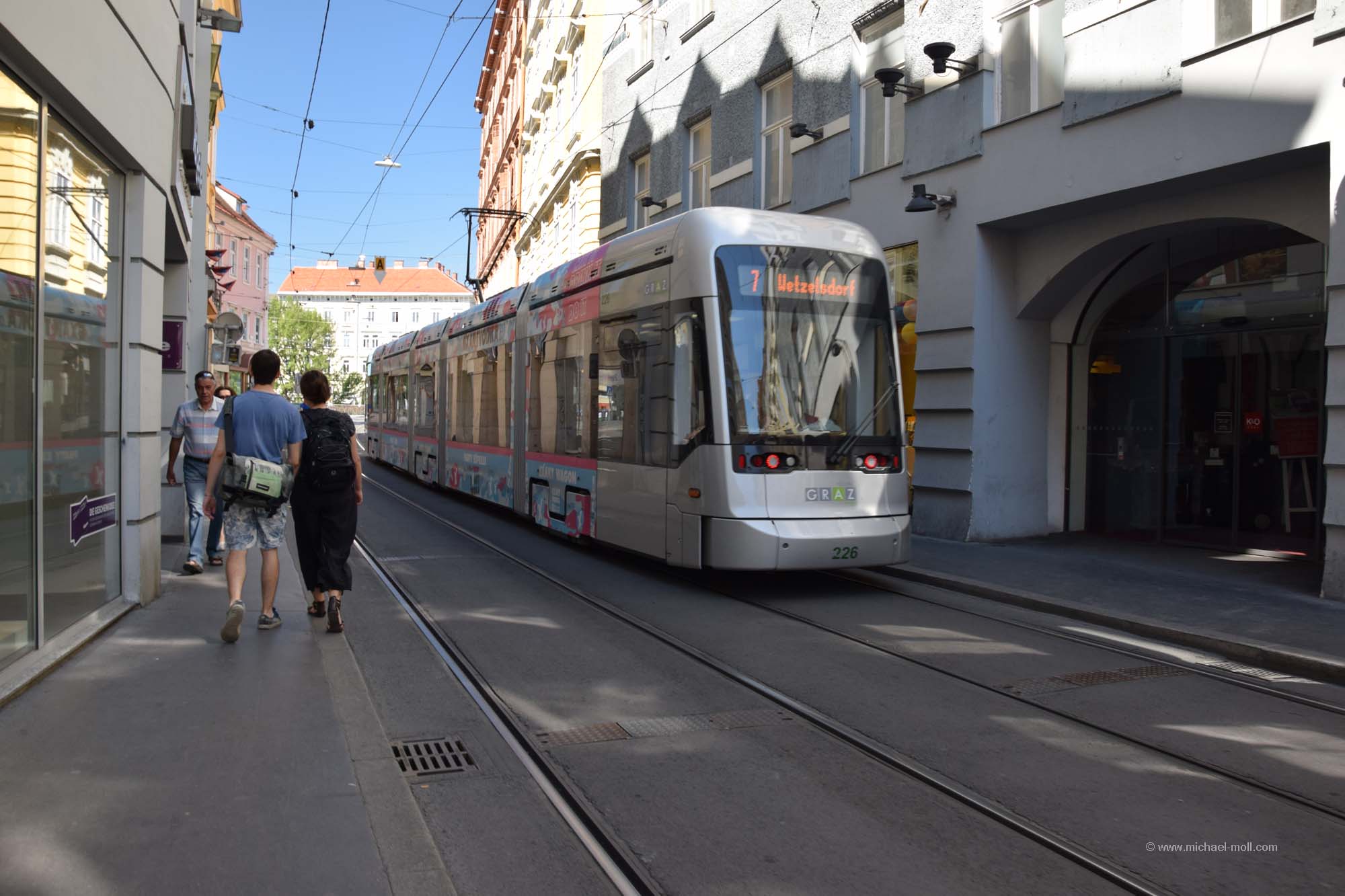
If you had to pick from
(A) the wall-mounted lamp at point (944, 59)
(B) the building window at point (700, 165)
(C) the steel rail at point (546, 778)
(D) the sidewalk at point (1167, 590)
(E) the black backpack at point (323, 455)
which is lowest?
(C) the steel rail at point (546, 778)

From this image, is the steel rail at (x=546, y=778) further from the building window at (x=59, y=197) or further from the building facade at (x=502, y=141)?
the building facade at (x=502, y=141)

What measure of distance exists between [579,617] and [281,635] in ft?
6.88

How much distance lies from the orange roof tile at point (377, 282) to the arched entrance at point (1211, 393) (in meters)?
102

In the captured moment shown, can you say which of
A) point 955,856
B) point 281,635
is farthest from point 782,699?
point 281,635

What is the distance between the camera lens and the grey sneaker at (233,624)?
6359mm

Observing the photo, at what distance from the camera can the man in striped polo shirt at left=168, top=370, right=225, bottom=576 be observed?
895 cm

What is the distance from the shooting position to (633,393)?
9797 millimetres

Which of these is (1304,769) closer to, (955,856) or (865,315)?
(955,856)

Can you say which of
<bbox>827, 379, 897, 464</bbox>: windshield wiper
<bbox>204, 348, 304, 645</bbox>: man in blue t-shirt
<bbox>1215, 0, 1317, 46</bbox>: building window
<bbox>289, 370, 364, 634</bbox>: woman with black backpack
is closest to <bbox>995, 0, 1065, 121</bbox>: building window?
<bbox>1215, 0, 1317, 46</bbox>: building window

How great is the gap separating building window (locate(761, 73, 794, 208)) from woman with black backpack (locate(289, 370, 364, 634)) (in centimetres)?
1123

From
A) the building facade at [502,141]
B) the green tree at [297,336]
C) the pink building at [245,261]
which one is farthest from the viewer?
the green tree at [297,336]

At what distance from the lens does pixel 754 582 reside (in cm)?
980

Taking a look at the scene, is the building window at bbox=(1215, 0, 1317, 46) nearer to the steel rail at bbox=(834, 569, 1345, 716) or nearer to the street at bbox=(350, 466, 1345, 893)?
the steel rail at bbox=(834, 569, 1345, 716)

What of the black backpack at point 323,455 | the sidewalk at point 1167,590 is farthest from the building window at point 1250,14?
the black backpack at point 323,455
